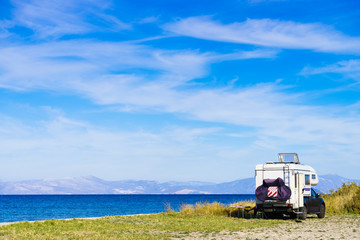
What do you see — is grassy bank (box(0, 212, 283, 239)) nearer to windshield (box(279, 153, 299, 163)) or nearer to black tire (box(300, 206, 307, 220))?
black tire (box(300, 206, 307, 220))

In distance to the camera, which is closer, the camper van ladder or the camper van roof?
the camper van ladder

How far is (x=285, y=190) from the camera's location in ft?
71.8

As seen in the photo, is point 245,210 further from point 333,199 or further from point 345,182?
point 345,182

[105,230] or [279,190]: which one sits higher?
[279,190]

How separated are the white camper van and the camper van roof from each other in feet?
0.88

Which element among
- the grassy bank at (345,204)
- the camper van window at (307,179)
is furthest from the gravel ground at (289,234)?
the grassy bank at (345,204)

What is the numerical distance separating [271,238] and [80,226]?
7228 millimetres

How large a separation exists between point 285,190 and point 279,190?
0.98 ft

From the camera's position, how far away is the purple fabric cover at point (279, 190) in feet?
71.5

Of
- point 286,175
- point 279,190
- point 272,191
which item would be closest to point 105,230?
point 272,191

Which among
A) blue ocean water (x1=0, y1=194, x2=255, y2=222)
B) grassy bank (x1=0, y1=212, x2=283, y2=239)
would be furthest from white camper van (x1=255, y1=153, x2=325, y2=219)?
blue ocean water (x1=0, y1=194, x2=255, y2=222)

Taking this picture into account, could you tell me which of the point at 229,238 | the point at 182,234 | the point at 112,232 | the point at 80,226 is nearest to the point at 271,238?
the point at 229,238

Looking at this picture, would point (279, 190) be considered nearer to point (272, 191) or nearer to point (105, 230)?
point (272, 191)

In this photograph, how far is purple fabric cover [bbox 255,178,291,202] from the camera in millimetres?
21802
